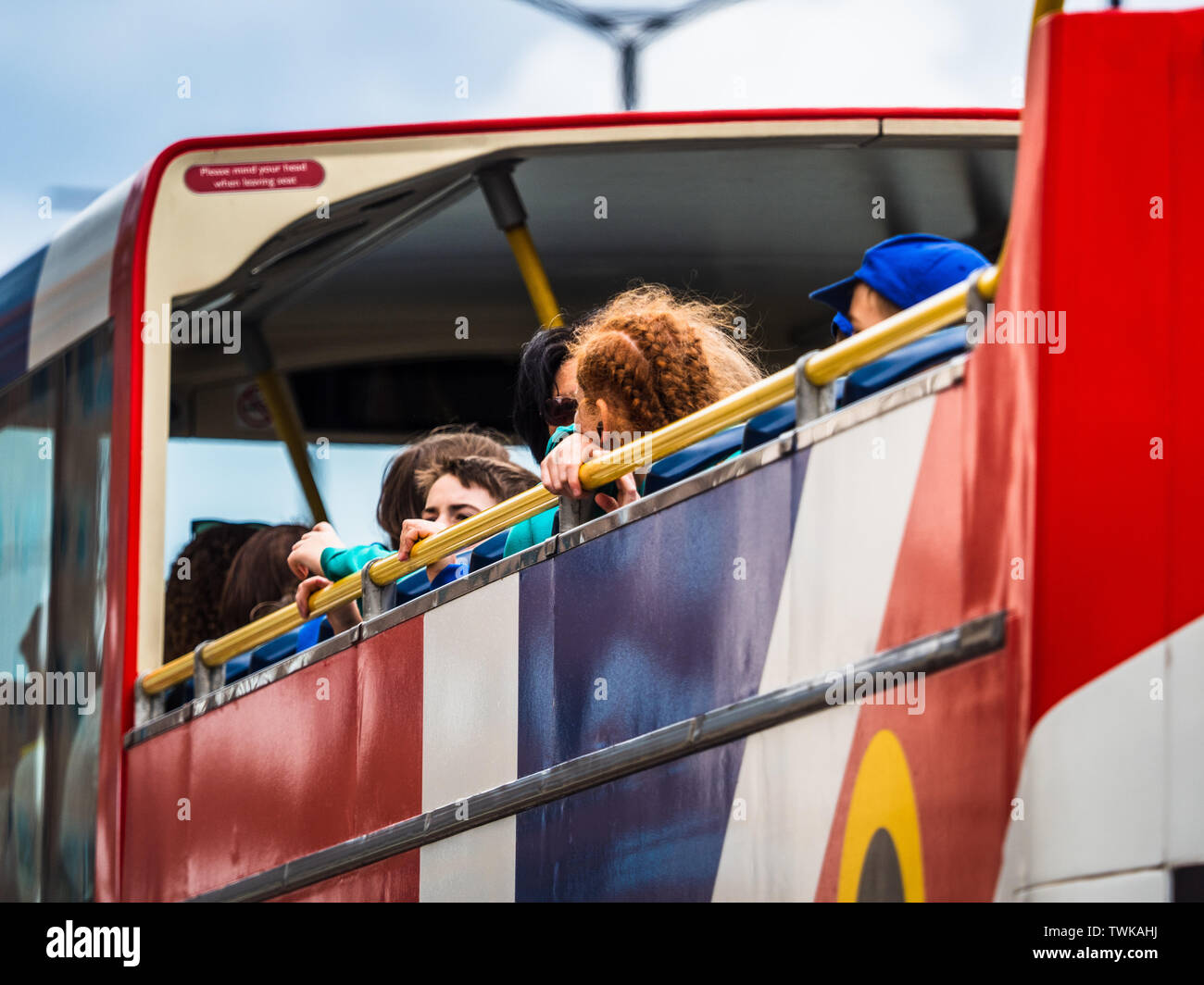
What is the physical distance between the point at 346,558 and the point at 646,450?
1.46 meters

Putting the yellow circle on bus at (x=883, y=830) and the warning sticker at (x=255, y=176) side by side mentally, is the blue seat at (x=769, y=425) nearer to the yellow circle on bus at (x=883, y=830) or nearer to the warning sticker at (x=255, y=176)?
the yellow circle on bus at (x=883, y=830)

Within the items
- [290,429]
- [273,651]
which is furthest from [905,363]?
[290,429]

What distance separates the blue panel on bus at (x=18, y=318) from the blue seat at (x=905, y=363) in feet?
11.3

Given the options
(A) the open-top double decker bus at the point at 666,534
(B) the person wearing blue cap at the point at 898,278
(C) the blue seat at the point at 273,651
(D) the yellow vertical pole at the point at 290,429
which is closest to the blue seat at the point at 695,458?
(A) the open-top double decker bus at the point at 666,534

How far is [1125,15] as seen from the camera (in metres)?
2.58

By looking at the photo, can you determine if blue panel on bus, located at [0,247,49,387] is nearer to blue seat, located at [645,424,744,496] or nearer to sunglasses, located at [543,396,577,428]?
sunglasses, located at [543,396,577,428]

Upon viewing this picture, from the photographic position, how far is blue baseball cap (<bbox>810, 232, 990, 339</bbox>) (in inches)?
131

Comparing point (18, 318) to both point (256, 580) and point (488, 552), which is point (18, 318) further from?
point (488, 552)

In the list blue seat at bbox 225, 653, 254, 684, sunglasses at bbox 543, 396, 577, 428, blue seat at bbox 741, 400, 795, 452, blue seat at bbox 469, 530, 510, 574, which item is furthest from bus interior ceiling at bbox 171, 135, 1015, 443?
blue seat at bbox 741, 400, 795, 452

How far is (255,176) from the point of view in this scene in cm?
520

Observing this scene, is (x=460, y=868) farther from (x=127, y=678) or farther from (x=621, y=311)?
(x=127, y=678)

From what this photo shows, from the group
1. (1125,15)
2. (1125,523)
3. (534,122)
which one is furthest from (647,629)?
(534,122)

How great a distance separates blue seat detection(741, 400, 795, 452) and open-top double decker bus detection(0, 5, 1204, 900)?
0.01m

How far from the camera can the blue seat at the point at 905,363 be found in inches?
109
